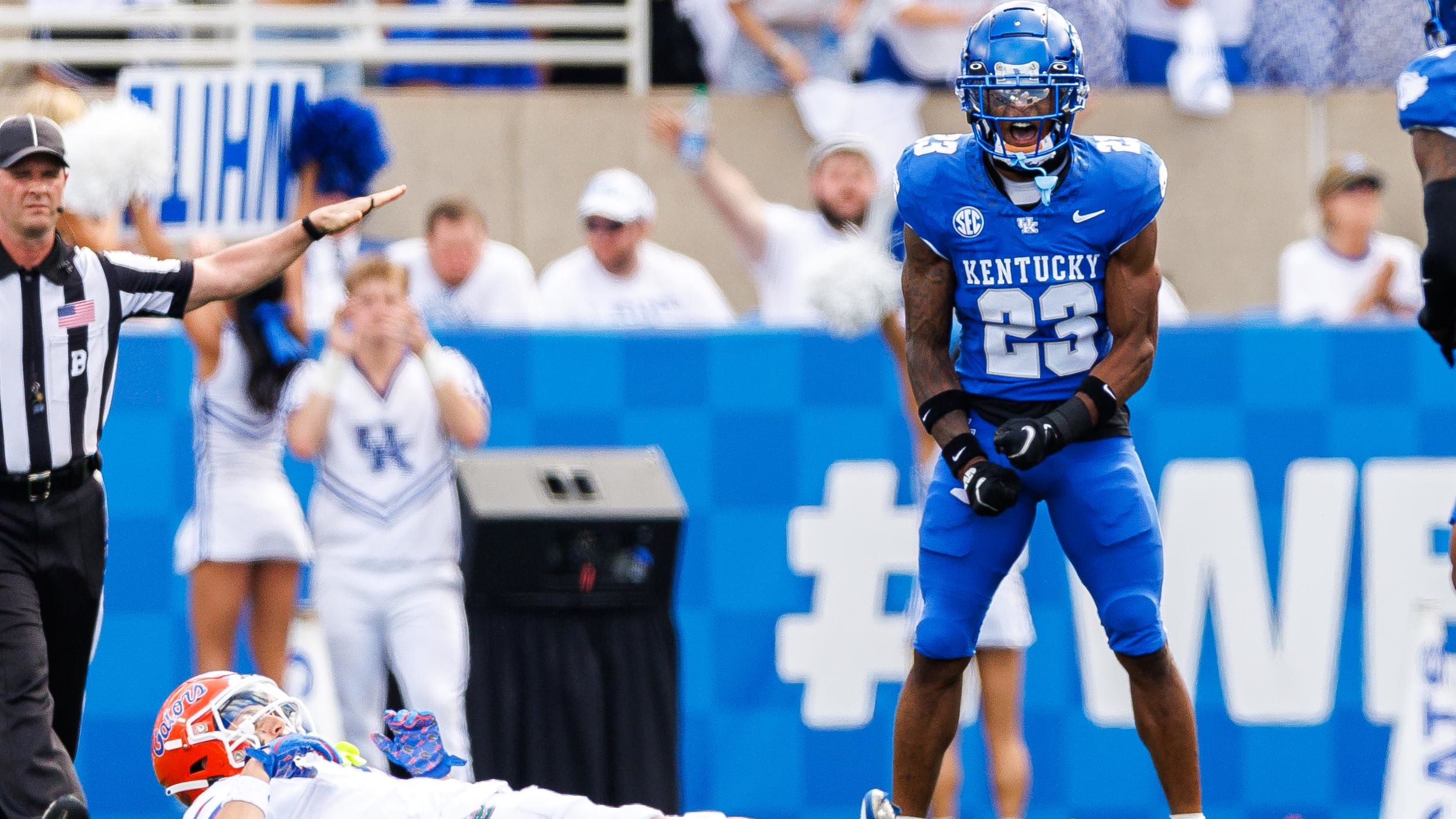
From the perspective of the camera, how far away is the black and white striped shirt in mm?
5574

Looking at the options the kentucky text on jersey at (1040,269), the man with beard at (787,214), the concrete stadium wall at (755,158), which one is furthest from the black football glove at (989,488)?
the concrete stadium wall at (755,158)

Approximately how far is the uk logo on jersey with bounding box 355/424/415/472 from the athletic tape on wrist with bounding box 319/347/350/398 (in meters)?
0.17

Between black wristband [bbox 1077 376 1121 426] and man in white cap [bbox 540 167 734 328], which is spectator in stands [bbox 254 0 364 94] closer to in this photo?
man in white cap [bbox 540 167 734 328]

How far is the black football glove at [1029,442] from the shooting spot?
5.11 m

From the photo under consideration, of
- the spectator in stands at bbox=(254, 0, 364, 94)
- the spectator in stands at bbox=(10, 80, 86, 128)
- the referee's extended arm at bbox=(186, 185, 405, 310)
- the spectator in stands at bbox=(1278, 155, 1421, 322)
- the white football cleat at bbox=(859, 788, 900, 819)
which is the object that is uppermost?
the spectator in stands at bbox=(254, 0, 364, 94)

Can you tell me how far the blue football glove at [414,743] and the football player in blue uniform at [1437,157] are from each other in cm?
256

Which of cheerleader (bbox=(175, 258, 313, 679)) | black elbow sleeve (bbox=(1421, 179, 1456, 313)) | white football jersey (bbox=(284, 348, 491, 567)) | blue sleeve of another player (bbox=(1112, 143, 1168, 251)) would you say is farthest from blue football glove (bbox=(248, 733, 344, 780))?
black elbow sleeve (bbox=(1421, 179, 1456, 313))

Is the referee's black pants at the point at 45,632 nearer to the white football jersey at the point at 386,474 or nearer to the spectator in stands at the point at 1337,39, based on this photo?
the white football jersey at the point at 386,474

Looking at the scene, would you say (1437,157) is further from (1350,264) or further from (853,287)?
(1350,264)

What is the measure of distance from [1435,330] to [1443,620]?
2.80m

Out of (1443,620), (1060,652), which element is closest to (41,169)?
(1060,652)

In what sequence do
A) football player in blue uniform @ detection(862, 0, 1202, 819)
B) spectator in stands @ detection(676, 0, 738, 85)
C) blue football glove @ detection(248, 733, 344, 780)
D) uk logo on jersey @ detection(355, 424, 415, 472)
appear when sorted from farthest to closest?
spectator in stands @ detection(676, 0, 738, 85) < uk logo on jersey @ detection(355, 424, 415, 472) < football player in blue uniform @ detection(862, 0, 1202, 819) < blue football glove @ detection(248, 733, 344, 780)

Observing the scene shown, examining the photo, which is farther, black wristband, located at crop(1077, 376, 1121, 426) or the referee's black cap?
the referee's black cap

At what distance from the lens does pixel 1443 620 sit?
26.0 feet
